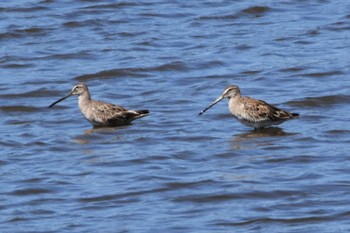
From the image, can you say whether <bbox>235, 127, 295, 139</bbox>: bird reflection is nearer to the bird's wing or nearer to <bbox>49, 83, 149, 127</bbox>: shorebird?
the bird's wing

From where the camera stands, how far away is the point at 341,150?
48.6 ft

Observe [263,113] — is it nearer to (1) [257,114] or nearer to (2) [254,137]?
(1) [257,114]

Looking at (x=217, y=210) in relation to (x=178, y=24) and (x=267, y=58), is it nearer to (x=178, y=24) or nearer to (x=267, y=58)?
(x=267, y=58)

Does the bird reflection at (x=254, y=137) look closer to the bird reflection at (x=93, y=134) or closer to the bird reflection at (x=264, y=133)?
the bird reflection at (x=264, y=133)

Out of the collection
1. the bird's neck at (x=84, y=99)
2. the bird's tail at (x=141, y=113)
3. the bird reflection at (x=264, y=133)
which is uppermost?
the bird's neck at (x=84, y=99)

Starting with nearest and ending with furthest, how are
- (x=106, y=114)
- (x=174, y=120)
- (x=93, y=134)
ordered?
(x=93, y=134)
(x=106, y=114)
(x=174, y=120)

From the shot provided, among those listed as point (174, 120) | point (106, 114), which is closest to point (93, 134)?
point (106, 114)

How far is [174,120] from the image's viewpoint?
16.8 m

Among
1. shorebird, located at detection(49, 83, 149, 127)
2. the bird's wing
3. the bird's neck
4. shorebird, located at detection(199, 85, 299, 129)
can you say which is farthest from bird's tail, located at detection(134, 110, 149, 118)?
the bird's wing

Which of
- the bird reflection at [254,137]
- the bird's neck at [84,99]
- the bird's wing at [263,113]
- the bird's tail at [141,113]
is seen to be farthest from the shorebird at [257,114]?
the bird's neck at [84,99]

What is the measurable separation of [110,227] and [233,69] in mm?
8004

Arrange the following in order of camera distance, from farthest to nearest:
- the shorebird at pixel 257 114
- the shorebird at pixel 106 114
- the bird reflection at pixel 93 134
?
the shorebird at pixel 106 114, the shorebird at pixel 257 114, the bird reflection at pixel 93 134

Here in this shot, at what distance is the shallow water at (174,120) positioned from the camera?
12602 millimetres

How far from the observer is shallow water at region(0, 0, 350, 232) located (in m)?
12.6
